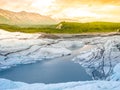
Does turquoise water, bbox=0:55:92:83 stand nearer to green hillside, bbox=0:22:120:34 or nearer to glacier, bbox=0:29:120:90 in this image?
glacier, bbox=0:29:120:90

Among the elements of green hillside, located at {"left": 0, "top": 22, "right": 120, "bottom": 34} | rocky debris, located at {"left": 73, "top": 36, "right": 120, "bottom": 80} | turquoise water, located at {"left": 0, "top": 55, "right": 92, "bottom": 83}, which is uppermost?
green hillside, located at {"left": 0, "top": 22, "right": 120, "bottom": 34}

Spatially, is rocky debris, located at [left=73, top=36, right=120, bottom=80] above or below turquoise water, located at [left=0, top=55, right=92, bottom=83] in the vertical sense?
above

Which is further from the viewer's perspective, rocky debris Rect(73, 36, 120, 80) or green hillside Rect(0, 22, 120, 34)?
green hillside Rect(0, 22, 120, 34)

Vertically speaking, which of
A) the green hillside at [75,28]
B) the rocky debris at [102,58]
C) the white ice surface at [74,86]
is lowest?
the rocky debris at [102,58]

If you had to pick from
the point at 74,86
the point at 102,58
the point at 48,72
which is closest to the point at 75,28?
the point at 102,58

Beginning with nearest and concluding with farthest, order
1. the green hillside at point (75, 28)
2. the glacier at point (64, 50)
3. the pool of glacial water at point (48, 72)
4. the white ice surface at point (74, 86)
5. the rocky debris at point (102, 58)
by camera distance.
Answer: the white ice surface at point (74, 86)
the pool of glacial water at point (48, 72)
the rocky debris at point (102, 58)
the glacier at point (64, 50)
the green hillside at point (75, 28)

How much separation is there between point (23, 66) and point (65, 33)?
176 centimetres

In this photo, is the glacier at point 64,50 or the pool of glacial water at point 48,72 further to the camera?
the glacier at point 64,50

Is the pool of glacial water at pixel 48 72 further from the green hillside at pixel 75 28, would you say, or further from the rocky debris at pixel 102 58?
the green hillside at pixel 75 28

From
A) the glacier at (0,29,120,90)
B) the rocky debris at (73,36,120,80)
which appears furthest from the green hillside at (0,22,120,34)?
the rocky debris at (73,36,120,80)

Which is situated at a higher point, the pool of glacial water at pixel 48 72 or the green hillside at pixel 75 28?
the green hillside at pixel 75 28

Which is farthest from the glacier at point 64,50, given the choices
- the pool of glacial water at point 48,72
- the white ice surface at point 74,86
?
the white ice surface at point 74,86

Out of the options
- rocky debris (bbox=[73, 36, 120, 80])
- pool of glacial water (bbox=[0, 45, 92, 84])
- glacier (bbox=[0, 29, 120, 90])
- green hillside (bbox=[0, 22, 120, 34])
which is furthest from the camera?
green hillside (bbox=[0, 22, 120, 34])

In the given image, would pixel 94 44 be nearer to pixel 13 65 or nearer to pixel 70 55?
pixel 70 55
